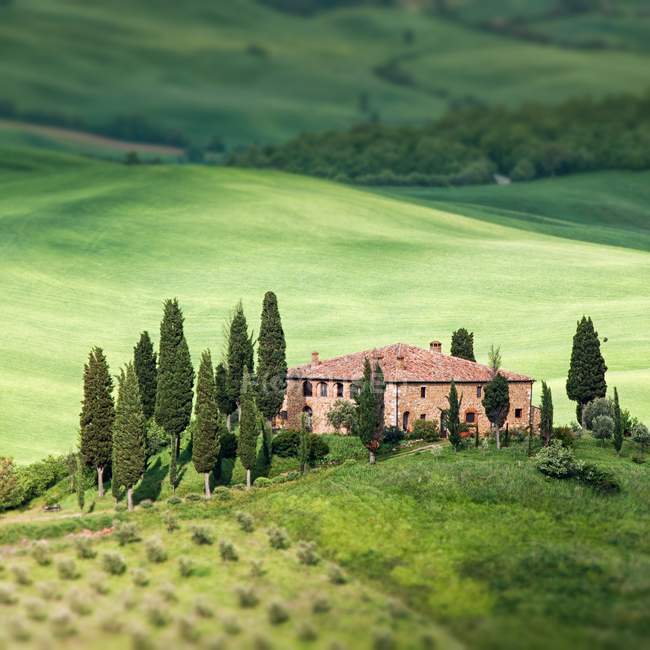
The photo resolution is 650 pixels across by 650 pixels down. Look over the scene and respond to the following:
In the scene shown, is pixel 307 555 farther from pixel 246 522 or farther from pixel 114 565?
pixel 114 565

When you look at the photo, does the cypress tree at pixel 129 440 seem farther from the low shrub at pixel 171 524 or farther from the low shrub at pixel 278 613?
the low shrub at pixel 278 613

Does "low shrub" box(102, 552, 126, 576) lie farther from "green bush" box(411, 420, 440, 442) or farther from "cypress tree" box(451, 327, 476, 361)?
"cypress tree" box(451, 327, 476, 361)

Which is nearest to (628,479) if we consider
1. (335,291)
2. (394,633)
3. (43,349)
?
(394,633)

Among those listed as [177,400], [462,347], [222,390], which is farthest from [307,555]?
[462,347]

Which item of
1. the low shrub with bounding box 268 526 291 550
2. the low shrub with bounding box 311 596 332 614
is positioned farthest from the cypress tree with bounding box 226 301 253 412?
the low shrub with bounding box 311 596 332 614

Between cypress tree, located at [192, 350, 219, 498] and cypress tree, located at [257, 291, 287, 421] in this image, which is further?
cypress tree, located at [257, 291, 287, 421]

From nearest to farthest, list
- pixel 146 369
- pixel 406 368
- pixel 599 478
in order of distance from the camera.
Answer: pixel 599 478
pixel 406 368
pixel 146 369

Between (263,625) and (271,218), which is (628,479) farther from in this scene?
(271,218)
